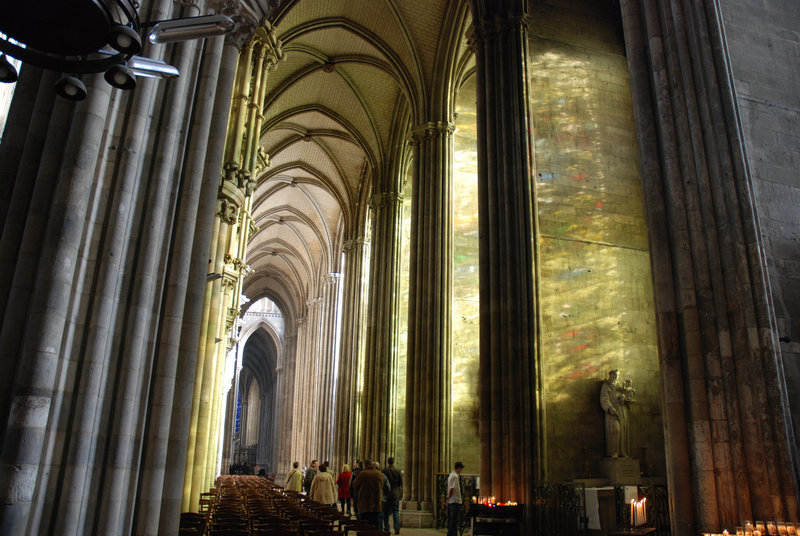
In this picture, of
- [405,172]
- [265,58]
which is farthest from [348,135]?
[265,58]

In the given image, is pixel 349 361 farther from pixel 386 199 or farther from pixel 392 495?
pixel 392 495

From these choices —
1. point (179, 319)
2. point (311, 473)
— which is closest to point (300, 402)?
point (311, 473)

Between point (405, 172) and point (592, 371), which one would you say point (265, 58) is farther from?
point (592, 371)

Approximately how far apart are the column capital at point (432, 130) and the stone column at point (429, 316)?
27 mm

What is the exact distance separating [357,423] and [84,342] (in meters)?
18.6

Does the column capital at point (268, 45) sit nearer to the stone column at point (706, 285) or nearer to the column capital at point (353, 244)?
the stone column at point (706, 285)

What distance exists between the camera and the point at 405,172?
2169 centimetres

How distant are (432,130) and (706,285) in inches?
441

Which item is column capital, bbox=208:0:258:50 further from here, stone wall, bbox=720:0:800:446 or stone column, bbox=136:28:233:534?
stone wall, bbox=720:0:800:446

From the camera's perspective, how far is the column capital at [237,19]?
681cm

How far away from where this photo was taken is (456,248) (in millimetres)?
18500

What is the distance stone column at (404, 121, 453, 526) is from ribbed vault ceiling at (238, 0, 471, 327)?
4.59ft

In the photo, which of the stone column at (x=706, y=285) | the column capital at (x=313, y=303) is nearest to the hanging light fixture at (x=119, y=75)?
the stone column at (x=706, y=285)

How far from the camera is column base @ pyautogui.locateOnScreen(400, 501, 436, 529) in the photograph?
13523 millimetres
